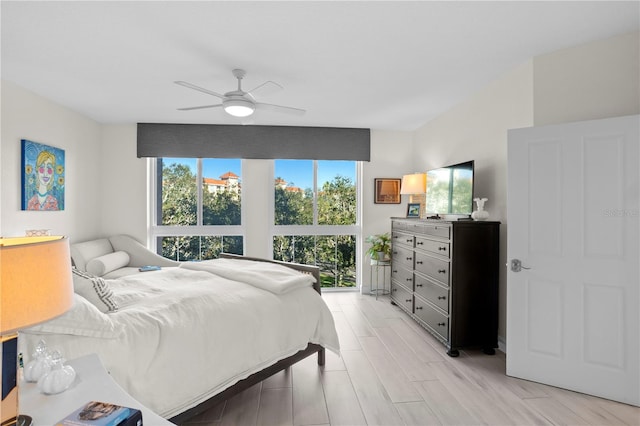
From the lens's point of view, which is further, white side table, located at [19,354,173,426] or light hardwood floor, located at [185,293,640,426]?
light hardwood floor, located at [185,293,640,426]

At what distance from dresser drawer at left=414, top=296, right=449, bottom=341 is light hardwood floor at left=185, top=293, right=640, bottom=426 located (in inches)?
6.6

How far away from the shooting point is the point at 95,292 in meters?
1.91

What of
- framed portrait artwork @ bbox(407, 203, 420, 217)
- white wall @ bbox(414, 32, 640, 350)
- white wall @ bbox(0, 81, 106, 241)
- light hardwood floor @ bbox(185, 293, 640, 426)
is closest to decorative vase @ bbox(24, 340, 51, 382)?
light hardwood floor @ bbox(185, 293, 640, 426)

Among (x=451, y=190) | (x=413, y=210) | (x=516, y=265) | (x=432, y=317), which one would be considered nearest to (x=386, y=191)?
(x=413, y=210)

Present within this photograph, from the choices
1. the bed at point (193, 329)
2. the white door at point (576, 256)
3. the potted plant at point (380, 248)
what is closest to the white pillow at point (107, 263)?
the bed at point (193, 329)

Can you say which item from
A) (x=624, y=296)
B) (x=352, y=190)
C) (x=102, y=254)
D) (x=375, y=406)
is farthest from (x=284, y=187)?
(x=624, y=296)

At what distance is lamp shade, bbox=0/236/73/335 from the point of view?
0.80m

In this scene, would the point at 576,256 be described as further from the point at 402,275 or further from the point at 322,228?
the point at 322,228

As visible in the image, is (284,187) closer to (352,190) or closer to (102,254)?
(352,190)

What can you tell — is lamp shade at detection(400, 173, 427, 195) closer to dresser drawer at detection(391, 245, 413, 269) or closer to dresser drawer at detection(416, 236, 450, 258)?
dresser drawer at detection(391, 245, 413, 269)

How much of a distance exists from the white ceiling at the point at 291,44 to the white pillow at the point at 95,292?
1.65 meters

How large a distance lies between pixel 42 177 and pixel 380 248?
4.12 meters

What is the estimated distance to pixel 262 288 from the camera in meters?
2.49

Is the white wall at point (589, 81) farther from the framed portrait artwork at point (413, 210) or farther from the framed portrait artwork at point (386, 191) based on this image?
the framed portrait artwork at point (386, 191)
